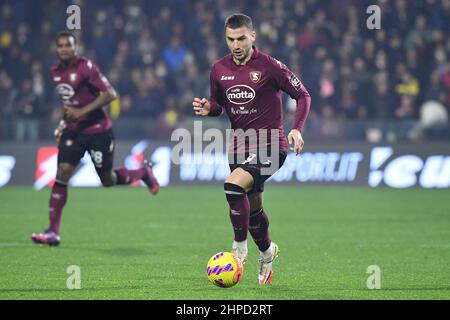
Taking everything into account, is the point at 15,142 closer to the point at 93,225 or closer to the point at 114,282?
the point at 93,225

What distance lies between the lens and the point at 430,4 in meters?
22.5

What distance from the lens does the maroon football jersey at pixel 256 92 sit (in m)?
8.79

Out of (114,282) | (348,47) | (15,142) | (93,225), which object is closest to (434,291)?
(114,282)

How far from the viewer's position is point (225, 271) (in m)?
8.13

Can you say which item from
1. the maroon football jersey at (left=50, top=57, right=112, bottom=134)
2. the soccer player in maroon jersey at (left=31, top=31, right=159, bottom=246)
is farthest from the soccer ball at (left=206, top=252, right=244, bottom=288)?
the maroon football jersey at (left=50, top=57, right=112, bottom=134)

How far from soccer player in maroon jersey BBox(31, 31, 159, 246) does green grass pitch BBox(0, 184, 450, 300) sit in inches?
25.9

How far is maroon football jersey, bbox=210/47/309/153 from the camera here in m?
8.79

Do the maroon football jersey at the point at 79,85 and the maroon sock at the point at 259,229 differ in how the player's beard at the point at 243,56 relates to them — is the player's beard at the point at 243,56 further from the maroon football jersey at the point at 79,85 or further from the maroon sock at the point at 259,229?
the maroon football jersey at the point at 79,85

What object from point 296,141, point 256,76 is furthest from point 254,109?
point 296,141

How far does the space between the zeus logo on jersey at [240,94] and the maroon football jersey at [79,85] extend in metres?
3.10

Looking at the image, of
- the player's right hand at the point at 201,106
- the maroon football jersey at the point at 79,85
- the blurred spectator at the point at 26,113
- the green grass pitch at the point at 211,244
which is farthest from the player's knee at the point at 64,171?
the blurred spectator at the point at 26,113

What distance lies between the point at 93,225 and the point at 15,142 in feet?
19.7

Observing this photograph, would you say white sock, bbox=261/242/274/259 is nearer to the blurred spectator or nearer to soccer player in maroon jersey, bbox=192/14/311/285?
soccer player in maroon jersey, bbox=192/14/311/285

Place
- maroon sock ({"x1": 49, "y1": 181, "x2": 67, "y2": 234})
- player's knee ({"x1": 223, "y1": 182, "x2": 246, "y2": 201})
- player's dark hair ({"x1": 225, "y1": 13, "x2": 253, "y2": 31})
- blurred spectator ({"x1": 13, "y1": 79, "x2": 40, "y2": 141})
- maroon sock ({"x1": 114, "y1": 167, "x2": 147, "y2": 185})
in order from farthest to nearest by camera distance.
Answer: blurred spectator ({"x1": 13, "y1": 79, "x2": 40, "y2": 141}), maroon sock ({"x1": 114, "y1": 167, "x2": 147, "y2": 185}), maroon sock ({"x1": 49, "y1": 181, "x2": 67, "y2": 234}), player's dark hair ({"x1": 225, "y1": 13, "x2": 253, "y2": 31}), player's knee ({"x1": 223, "y1": 182, "x2": 246, "y2": 201})
